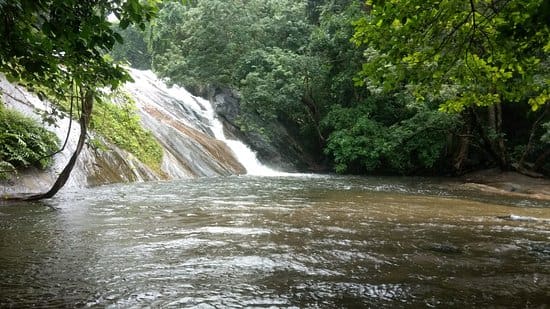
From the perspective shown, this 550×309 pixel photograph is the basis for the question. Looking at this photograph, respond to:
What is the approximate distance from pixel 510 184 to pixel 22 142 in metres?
15.0

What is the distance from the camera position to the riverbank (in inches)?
519

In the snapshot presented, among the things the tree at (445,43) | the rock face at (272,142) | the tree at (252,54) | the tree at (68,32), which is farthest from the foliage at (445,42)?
the rock face at (272,142)

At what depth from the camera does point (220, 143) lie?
20594mm

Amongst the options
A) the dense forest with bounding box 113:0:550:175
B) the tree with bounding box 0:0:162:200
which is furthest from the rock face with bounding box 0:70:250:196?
the tree with bounding box 0:0:162:200

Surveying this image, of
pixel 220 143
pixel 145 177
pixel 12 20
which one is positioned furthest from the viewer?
pixel 220 143

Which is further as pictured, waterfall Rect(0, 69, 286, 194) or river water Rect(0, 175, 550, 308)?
waterfall Rect(0, 69, 286, 194)

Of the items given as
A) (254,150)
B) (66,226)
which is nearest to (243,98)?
(254,150)

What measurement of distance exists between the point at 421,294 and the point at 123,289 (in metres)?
2.39

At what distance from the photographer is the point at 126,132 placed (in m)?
13.7

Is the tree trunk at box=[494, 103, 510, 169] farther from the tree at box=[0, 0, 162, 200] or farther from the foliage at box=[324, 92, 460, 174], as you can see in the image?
the tree at box=[0, 0, 162, 200]

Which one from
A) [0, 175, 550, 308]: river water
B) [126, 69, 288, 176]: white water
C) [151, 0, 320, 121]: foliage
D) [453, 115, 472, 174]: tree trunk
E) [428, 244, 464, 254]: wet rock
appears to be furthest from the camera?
[151, 0, 320, 121]: foliage

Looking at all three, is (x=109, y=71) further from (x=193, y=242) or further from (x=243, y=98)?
(x=243, y=98)

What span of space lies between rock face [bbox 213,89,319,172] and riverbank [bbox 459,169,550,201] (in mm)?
9239

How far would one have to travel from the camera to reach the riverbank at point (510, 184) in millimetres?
13180
